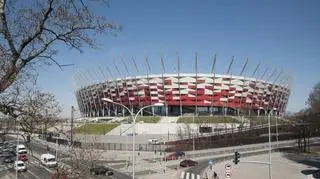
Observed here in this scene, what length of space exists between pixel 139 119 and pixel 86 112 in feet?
189

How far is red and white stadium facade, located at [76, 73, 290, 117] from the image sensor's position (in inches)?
6196

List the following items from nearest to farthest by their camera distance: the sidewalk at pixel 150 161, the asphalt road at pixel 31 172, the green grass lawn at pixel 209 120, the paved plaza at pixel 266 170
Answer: the asphalt road at pixel 31 172, the paved plaza at pixel 266 170, the sidewalk at pixel 150 161, the green grass lawn at pixel 209 120

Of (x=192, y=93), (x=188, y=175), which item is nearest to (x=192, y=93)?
(x=192, y=93)

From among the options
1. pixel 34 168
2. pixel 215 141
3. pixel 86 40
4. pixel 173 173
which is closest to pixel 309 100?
pixel 215 141

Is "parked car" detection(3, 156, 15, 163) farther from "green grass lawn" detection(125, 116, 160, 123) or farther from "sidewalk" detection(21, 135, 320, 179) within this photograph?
"green grass lawn" detection(125, 116, 160, 123)

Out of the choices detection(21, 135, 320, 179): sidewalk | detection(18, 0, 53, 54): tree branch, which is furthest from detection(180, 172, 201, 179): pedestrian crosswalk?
detection(18, 0, 53, 54): tree branch

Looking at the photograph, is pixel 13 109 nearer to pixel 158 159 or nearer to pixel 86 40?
pixel 86 40

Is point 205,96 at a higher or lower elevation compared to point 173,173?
higher

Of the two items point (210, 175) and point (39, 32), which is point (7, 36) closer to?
point (39, 32)

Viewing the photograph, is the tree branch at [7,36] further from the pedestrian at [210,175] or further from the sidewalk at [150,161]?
the sidewalk at [150,161]

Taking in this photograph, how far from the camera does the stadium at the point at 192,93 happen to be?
157 metres

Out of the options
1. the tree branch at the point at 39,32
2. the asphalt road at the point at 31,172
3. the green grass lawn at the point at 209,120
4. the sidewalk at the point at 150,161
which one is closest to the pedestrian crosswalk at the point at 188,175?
the sidewalk at the point at 150,161

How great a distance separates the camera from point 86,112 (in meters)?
195

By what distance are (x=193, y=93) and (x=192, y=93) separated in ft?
1.26
